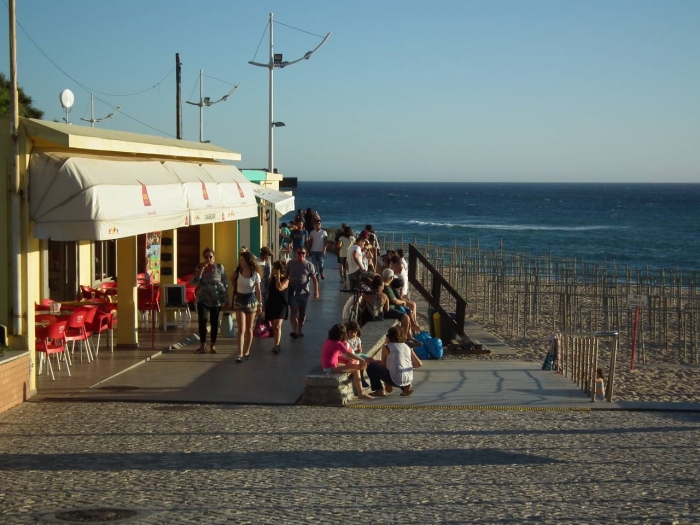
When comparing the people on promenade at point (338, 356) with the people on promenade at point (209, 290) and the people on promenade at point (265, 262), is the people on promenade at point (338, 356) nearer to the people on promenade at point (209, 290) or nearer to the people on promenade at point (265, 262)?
the people on promenade at point (209, 290)

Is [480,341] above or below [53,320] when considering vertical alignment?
below

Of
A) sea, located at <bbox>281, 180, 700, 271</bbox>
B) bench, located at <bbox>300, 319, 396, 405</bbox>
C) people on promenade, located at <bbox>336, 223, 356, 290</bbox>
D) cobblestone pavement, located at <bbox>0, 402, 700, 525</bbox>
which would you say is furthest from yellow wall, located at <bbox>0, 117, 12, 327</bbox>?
sea, located at <bbox>281, 180, 700, 271</bbox>

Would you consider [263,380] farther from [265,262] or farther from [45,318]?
[265,262]

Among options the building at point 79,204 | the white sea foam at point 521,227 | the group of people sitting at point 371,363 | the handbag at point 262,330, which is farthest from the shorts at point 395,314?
the white sea foam at point 521,227

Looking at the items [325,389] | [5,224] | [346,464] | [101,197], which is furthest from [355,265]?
[346,464]

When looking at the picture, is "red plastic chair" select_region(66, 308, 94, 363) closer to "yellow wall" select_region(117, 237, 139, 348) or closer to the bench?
"yellow wall" select_region(117, 237, 139, 348)

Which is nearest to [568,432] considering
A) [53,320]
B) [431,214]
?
[53,320]

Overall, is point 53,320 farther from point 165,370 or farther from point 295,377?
point 295,377

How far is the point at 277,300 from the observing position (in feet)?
47.6

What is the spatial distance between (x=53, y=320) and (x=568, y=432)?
6.62 meters

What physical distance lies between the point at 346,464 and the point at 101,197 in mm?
4460

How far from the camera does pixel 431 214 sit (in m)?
124

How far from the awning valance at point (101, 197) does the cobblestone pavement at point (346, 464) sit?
2.03 m

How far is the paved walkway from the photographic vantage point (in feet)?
38.4
